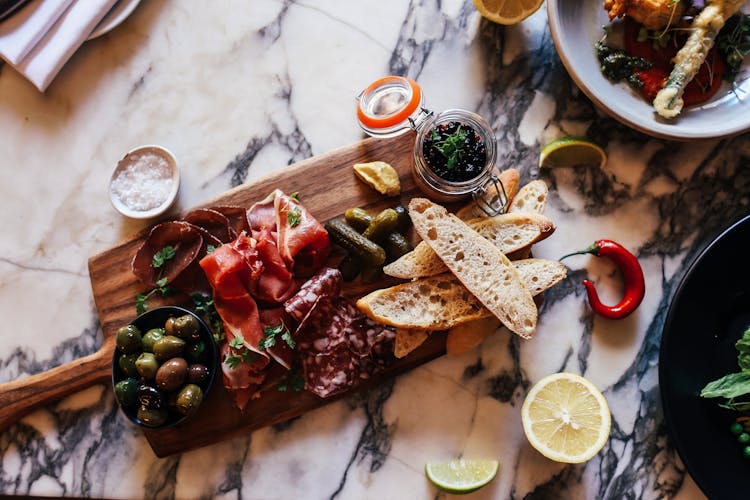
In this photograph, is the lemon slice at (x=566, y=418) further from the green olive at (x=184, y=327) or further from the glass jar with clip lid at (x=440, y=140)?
the green olive at (x=184, y=327)

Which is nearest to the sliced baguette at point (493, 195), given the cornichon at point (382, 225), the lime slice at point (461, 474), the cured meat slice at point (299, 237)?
the cornichon at point (382, 225)

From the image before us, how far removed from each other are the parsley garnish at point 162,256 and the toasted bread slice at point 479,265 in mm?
764

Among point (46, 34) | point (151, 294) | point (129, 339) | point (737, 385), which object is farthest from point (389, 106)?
point (737, 385)

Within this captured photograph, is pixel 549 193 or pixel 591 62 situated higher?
pixel 591 62

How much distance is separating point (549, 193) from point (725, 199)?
24.0 inches

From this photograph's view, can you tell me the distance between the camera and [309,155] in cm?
216

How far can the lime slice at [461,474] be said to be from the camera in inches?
77.4

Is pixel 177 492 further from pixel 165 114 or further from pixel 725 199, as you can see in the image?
pixel 725 199

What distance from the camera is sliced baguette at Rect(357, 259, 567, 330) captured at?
1901mm

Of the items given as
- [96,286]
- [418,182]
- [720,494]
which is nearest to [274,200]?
[418,182]

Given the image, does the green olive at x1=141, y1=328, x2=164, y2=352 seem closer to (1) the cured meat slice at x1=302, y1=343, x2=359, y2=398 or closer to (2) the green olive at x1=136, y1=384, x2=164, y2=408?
(2) the green olive at x1=136, y1=384, x2=164, y2=408

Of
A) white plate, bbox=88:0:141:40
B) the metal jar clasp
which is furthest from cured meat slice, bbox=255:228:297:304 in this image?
white plate, bbox=88:0:141:40

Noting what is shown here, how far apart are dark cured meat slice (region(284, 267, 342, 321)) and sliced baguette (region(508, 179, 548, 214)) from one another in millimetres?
611

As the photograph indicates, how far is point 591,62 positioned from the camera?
6.88ft
